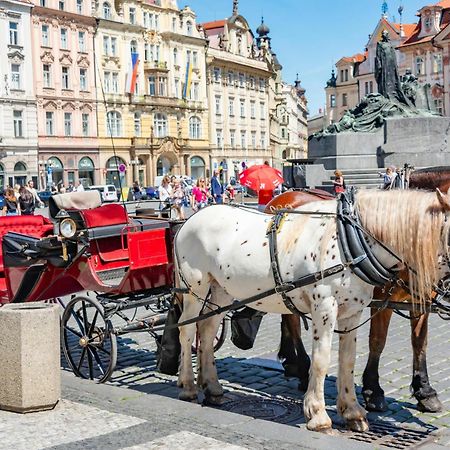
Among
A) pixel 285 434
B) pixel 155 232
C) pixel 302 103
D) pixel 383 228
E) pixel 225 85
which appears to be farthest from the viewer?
pixel 302 103

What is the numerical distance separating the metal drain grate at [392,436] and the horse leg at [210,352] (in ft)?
3.99

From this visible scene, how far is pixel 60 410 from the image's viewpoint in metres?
5.63

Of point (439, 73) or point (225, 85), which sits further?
point (225, 85)

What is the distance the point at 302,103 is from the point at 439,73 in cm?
6520

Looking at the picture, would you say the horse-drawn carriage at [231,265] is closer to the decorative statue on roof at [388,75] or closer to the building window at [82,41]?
the decorative statue on roof at [388,75]

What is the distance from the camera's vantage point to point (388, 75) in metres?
20.5

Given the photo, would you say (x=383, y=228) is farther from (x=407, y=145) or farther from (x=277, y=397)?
(x=407, y=145)

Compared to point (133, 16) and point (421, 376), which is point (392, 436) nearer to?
point (421, 376)

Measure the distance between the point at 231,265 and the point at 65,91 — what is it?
52.3 meters

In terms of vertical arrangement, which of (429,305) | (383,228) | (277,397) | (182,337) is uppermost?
(383,228)

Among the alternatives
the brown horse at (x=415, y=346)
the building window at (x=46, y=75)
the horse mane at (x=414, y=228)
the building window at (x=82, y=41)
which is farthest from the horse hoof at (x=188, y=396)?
the building window at (x=82, y=41)

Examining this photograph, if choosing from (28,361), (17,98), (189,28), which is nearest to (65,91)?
(17,98)

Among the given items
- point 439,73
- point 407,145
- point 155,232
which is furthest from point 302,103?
point 155,232

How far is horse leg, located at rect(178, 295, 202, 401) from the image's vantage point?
20.2 feet
